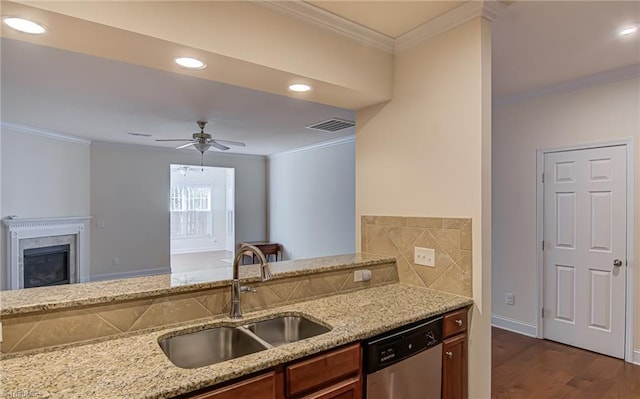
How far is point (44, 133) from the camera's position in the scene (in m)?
5.34

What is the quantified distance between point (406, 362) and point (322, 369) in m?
0.52

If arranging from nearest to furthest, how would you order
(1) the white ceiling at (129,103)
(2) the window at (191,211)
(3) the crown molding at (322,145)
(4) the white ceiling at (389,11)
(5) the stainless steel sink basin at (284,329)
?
(5) the stainless steel sink basin at (284,329) → (4) the white ceiling at (389,11) → (1) the white ceiling at (129,103) → (3) the crown molding at (322,145) → (2) the window at (191,211)

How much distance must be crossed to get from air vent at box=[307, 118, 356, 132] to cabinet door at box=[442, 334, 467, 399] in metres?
3.37

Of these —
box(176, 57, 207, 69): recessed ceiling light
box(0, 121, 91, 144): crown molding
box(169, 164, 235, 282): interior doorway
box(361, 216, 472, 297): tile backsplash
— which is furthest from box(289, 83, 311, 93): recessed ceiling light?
box(169, 164, 235, 282): interior doorway

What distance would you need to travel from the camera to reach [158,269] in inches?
283

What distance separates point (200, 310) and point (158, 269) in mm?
6195

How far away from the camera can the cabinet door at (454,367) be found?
1927 mm

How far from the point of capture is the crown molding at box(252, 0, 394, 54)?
76.0 inches

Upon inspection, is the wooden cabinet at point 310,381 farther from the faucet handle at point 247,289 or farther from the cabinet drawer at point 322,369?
the faucet handle at point 247,289

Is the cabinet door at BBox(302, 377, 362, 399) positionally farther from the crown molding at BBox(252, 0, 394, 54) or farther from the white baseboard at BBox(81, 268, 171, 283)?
the white baseboard at BBox(81, 268, 171, 283)

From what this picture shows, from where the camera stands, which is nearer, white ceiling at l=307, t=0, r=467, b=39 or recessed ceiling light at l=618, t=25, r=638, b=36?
white ceiling at l=307, t=0, r=467, b=39

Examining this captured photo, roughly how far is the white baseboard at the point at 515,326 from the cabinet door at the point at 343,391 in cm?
315

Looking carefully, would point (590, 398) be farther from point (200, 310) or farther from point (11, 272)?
point (11, 272)

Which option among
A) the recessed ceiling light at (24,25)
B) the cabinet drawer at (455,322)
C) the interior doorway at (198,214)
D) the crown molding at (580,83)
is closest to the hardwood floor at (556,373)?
the cabinet drawer at (455,322)
